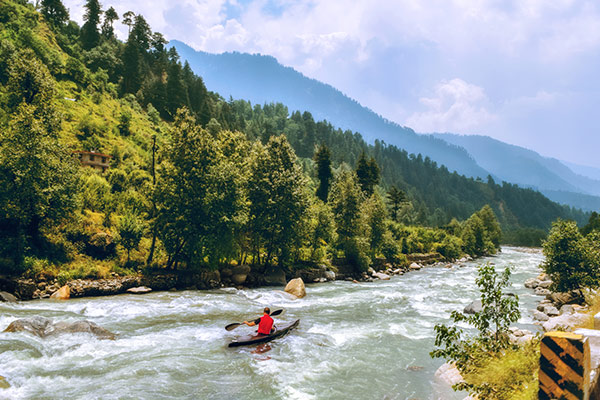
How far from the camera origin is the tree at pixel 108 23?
101925 millimetres

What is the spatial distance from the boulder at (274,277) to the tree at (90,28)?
90052 millimetres

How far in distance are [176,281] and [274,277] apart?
944 centimetres

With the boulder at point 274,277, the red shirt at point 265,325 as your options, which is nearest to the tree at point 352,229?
the boulder at point 274,277

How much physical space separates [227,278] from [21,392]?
69.3ft

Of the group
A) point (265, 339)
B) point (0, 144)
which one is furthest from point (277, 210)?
point (0, 144)

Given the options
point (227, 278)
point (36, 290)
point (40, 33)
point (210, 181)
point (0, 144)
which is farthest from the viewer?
point (40, 33)

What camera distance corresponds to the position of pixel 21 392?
9.91 metres

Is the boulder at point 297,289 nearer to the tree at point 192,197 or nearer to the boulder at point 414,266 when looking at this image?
the tree at point 192,197

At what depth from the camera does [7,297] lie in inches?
790

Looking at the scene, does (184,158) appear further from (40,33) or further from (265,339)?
(40,33)

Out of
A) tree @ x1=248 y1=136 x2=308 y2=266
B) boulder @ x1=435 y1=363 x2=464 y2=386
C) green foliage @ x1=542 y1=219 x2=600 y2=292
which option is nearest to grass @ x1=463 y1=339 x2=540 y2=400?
boulder @ x1=435 y1=363 x2=464 y2=386

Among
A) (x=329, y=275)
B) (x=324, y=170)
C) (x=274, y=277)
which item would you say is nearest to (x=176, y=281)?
(x=274, y=277)

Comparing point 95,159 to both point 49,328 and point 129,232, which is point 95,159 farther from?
point 49,328

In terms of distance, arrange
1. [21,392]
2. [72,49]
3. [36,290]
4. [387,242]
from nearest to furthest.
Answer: [21,392] → [36,290] → [387,242] → [72,49]
